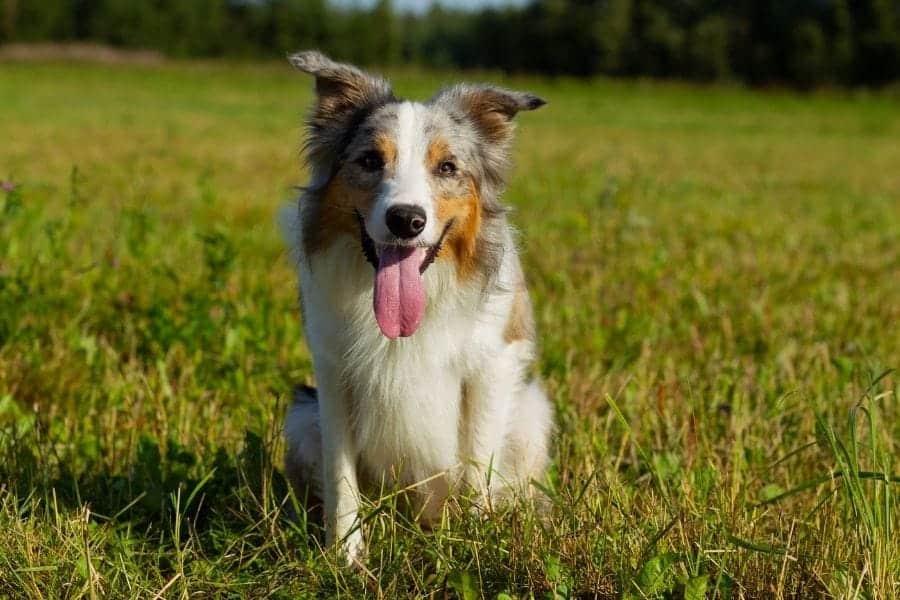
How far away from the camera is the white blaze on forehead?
3.10 meters

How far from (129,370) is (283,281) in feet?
6.42

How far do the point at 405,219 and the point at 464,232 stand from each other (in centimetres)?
39

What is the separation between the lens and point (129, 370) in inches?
181

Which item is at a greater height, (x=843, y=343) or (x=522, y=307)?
(x=522, y=307)

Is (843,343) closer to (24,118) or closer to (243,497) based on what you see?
(243,497)

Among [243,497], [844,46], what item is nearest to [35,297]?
[243,497]

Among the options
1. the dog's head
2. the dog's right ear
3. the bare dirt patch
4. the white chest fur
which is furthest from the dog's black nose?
the bare dirt patch

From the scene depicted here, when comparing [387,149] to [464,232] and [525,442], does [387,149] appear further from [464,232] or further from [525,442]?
[525,442]

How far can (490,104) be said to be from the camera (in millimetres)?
3627

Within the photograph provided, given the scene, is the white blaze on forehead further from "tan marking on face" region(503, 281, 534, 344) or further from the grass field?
the grass field

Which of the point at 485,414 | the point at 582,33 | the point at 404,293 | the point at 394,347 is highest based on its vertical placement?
the point at 582,33

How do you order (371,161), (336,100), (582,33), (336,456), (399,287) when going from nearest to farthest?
(399,287) → (371,161) → (336,456) → (336,100) → (582,33)

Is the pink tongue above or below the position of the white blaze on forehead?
below

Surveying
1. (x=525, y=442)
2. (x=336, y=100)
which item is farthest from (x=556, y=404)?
(x=336, y=100)
